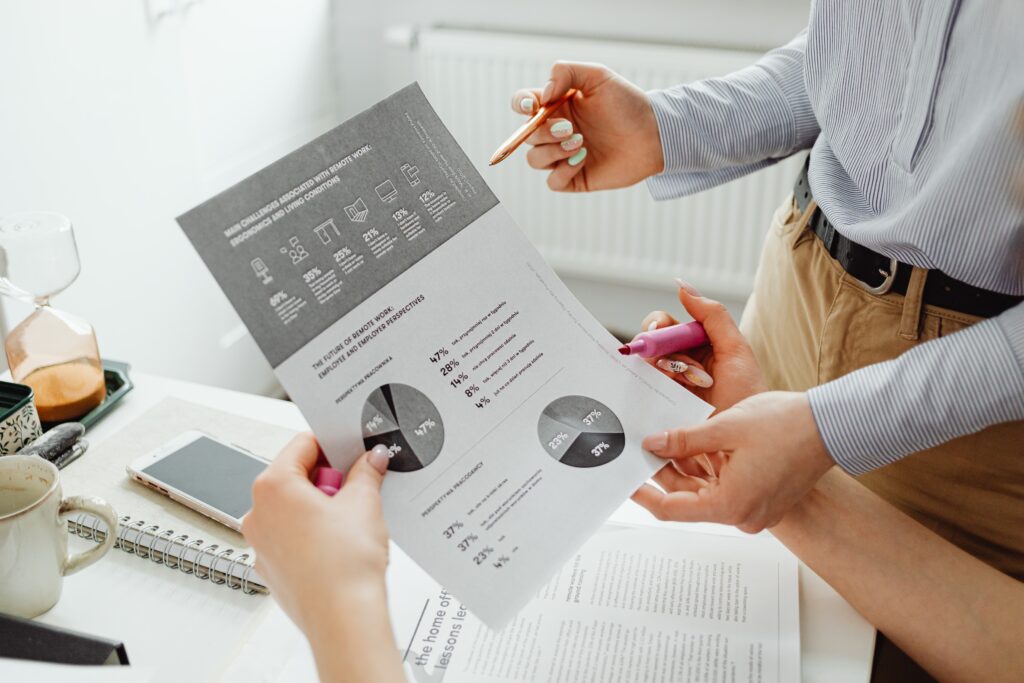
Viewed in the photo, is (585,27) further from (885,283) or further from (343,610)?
(343,610)

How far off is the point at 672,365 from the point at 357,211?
1.20 ft

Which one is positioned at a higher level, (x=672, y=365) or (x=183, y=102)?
(x=183, y=102)

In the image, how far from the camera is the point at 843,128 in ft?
3.19

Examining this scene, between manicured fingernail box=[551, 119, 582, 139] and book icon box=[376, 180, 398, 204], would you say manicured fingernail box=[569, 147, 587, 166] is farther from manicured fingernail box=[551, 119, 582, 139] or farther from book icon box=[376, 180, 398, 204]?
book icon box=[376, 180, 398, 204]

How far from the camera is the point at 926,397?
789mm

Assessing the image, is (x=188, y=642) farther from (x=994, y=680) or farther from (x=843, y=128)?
(x=843, y=128)

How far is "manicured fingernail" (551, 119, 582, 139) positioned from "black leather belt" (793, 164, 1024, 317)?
0.29m

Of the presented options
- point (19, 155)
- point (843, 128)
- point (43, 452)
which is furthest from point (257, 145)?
point (843, 128)

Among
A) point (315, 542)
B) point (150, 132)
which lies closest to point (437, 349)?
point (315, 542)

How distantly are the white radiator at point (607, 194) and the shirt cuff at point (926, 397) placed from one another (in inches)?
57.9

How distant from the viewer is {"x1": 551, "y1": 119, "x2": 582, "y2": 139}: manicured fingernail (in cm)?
102

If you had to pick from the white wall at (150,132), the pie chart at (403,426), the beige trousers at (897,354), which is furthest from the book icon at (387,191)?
the white wall at (150,132)

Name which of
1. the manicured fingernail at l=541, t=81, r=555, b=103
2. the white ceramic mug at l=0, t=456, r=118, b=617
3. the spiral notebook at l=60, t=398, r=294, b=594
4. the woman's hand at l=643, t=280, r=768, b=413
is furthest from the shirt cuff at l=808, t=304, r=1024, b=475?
the white ceramic mug at l=0, t=456, r=118, b=617

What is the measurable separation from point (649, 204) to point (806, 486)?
5.22 ft
